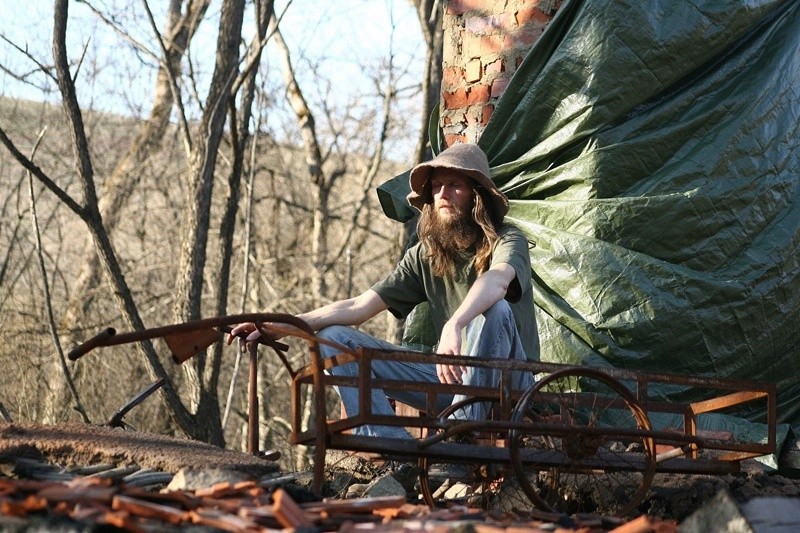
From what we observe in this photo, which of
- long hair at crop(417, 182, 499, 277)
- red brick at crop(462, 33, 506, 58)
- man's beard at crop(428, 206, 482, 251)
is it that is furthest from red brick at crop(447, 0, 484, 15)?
man's beard at crop(428, 206, 482, 251)

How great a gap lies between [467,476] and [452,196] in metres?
1.22

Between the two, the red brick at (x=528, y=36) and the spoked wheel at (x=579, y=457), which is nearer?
the spoked wheel at (x=579, y=457)

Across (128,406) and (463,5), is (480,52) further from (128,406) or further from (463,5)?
(128,406)

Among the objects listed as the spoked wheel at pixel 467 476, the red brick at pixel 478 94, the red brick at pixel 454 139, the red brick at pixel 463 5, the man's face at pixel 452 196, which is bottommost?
the spoked wheel at pixel 467 476

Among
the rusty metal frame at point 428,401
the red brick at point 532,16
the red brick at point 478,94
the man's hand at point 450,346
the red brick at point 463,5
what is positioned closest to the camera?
the rusty metal frame at point 428,401

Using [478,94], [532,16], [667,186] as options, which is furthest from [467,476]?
[532,16]

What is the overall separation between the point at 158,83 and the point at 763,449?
10.3 m

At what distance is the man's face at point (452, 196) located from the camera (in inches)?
210

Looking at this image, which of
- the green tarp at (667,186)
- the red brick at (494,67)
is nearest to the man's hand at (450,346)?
the green tarp at (667,186)

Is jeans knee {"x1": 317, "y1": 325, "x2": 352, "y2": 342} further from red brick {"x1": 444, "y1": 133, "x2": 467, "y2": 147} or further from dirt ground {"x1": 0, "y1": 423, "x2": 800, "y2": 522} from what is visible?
red brick {"x1": 444, "y1": 133, "x2": 467, "y2": 147}

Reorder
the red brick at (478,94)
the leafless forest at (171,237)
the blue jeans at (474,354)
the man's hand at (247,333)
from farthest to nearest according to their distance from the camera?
the leafless forest at (171,237), the red brick at (478,94), the blue jeans at (474,354), the man's hand at (247,333)

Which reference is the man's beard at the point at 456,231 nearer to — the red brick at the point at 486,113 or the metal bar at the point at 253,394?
the metal bar at the point at 253,394

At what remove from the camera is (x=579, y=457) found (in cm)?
433

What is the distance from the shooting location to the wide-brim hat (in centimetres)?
529
